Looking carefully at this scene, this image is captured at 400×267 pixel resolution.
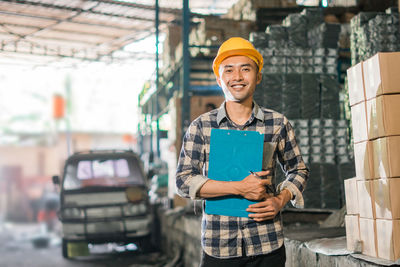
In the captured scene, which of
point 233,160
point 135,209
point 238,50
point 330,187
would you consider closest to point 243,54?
point 238,50

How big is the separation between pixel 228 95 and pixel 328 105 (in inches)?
198

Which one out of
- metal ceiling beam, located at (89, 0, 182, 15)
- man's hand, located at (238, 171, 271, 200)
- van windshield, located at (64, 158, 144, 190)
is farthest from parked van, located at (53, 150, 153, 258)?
metal ceiling beam, located at (89, 0, 182, 15)

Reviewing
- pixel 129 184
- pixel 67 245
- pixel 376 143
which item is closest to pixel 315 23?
pixel 129 184

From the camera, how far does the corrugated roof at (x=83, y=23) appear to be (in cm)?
1527

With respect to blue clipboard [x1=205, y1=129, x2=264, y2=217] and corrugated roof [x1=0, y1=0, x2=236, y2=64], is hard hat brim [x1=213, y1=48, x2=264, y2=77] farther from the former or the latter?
corrugated roof [x1=0, y1=0, x2=236, y2=64]

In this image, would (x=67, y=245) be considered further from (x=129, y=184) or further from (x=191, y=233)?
(x=191, y=233)

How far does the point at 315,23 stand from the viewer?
7.48 m

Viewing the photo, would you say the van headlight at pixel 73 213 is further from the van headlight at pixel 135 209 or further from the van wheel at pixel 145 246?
the van wheel at pixel 145 246

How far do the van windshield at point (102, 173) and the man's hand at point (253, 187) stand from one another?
23.1ft

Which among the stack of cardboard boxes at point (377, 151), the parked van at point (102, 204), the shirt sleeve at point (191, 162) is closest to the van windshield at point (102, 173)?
the parked van at point (102, 204)

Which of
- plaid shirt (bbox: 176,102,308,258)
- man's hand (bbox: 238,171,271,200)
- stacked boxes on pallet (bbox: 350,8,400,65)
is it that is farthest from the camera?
stacked boxes on pallet (bbox: 350,8,400,65)

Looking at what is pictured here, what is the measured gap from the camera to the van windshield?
8750mm

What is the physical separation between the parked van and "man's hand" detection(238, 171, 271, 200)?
22.3 ft

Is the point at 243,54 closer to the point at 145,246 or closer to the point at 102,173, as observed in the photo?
the point at 102,173
